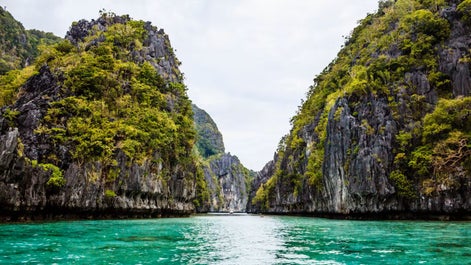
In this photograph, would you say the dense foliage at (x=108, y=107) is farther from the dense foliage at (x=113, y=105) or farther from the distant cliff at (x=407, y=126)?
the distant cliff at (x=407, y=126)

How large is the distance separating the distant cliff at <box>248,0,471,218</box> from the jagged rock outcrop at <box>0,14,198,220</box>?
19423 millimetres

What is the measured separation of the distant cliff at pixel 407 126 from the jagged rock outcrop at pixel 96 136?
19.4 metres

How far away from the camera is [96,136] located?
31109 mm

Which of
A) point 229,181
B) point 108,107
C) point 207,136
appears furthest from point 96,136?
point 207,136

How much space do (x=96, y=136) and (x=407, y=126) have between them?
28.0 m

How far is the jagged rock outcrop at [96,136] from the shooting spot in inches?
975

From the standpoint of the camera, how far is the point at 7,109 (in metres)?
28.8

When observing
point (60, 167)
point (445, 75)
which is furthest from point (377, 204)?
point (60, 167)

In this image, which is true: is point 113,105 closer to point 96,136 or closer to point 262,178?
point 96,136

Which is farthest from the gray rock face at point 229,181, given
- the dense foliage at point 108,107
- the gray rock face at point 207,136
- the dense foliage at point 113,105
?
the dense foliage at point 113,105

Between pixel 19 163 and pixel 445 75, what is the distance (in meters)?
35.2

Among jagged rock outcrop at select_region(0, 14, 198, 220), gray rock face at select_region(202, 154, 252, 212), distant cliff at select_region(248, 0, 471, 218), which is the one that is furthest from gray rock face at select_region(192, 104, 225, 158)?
distant cliff at select_region(248, 0, 471, 218)

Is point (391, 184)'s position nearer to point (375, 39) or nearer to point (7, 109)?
point (375, 39)

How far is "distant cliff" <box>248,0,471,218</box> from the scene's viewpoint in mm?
28531
